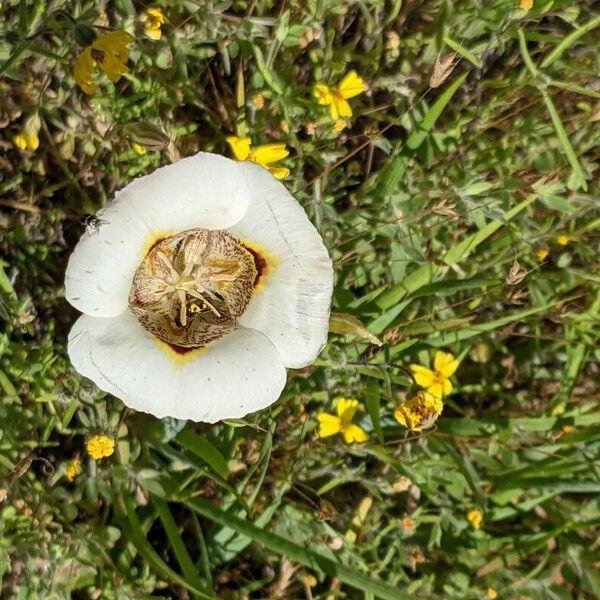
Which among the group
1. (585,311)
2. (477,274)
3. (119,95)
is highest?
(119,95)

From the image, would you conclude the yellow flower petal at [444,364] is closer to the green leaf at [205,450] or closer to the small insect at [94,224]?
the green leaf at [205,450]

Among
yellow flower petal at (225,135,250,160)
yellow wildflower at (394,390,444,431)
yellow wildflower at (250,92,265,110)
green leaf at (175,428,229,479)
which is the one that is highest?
yellow wildflower at (250,92,265,110)

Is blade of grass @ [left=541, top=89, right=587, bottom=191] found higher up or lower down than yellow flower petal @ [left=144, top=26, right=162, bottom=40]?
lower down

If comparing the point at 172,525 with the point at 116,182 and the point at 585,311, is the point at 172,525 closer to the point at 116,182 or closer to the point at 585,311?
the point at 116,182

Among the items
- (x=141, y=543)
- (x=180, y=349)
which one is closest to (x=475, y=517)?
(x=141, y=543)

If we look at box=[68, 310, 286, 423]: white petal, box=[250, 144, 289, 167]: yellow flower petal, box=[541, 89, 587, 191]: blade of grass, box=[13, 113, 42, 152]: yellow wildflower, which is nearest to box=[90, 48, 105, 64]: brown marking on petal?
box=[13, 113, 42, 152]: yellow wildflower

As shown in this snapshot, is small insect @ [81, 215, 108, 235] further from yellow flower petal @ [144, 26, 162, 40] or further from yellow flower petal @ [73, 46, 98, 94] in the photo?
yellow flower petal @ [144, 26, 162, 40]

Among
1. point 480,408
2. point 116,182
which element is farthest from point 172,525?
point 480,408
